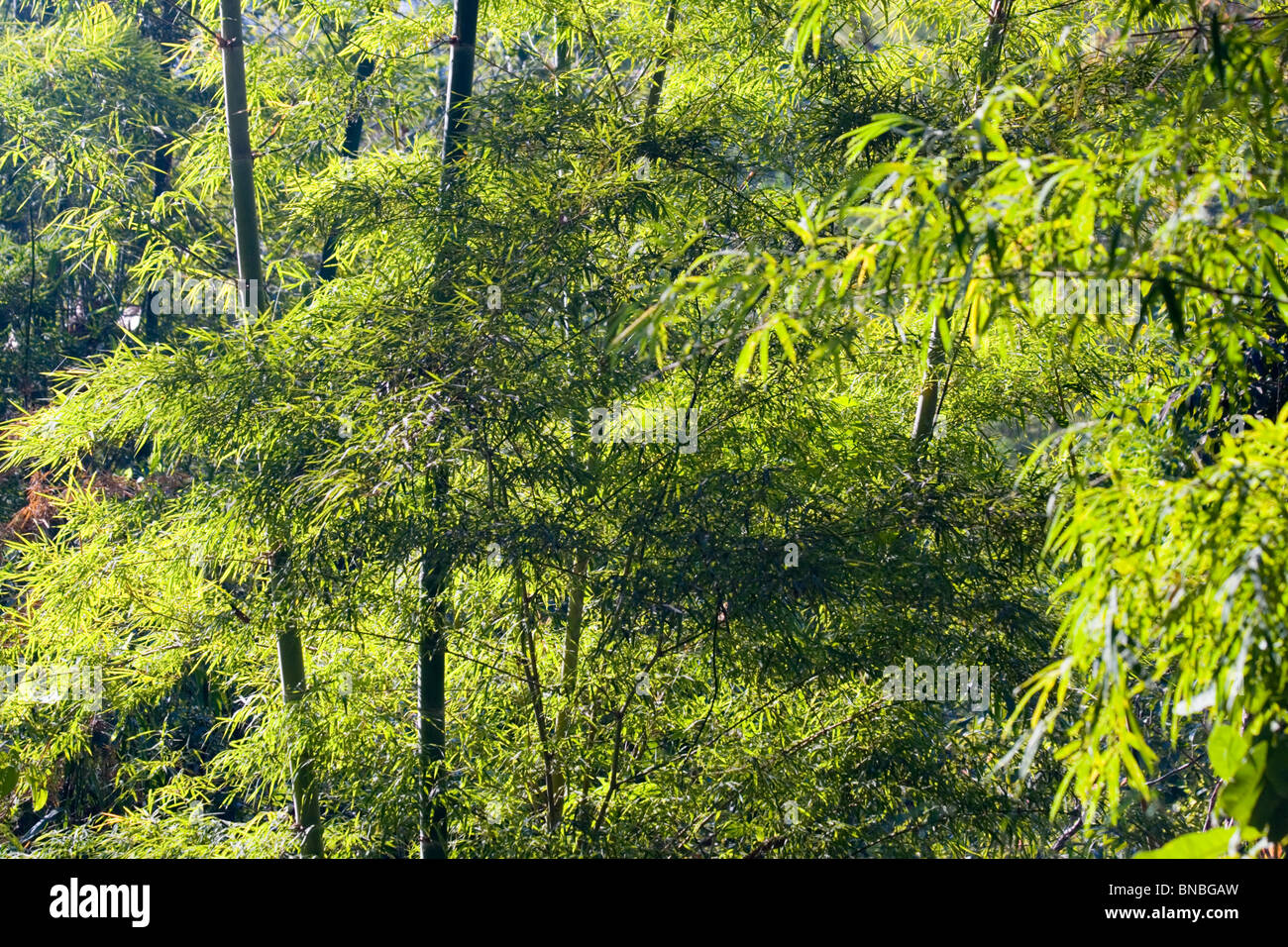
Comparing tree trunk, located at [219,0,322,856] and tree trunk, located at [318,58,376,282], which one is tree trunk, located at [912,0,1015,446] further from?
tree trunk, located at [219,0,322,856]

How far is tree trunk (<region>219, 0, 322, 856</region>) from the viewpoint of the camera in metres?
3.51

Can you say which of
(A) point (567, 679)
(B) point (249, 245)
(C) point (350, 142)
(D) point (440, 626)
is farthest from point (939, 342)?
(C) point (350, 142)

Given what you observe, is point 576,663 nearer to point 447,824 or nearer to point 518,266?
point 447,824

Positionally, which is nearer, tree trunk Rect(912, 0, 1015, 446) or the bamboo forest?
the bamboo forest

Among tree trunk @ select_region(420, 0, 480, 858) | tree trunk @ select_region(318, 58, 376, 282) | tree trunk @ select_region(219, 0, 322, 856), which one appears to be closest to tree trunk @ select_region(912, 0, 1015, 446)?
tree trunk @ select_region(420, 0, 480, 858)

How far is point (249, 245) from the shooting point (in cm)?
360

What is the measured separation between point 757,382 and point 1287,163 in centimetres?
182

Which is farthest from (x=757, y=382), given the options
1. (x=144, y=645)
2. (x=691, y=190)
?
(x=144, y=645)

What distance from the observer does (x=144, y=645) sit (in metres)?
4.10

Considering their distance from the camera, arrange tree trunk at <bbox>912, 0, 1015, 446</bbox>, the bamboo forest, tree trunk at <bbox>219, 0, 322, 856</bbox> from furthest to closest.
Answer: tree trunk at <bbox>219, 0, 322, 856</bbox>
tree trunk at <bbox>912, 0, 1015, 446</bbox>
the bamboo forest

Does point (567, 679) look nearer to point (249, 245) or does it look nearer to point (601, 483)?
point (601, 483)

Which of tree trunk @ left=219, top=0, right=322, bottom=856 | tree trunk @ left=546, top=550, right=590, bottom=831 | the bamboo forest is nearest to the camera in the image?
the bamboo forest

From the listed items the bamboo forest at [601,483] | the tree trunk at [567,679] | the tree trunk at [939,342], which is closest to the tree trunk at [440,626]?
the bamboo forest at [601,483]
